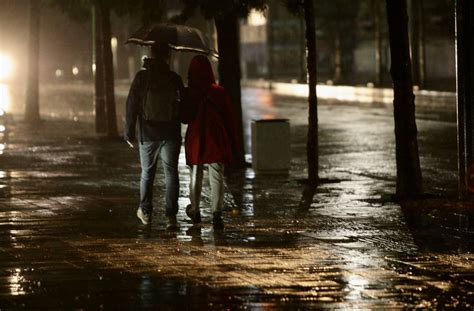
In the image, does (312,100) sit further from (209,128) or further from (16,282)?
(16,282)

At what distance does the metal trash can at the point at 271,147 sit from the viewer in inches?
791

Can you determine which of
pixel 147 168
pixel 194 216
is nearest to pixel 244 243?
pixel 194 216

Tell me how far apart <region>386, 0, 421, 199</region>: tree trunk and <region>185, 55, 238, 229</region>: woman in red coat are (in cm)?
294

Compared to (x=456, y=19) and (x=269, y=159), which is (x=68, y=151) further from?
(x=456, y=19)

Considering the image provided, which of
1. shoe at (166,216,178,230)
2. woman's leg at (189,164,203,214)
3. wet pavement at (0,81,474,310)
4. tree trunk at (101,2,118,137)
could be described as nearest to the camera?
wet pavement at (0,81,474,310)

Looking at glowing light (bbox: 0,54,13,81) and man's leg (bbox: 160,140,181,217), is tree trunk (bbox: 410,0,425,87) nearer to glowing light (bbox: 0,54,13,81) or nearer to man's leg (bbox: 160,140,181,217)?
glowing light (bbox: 0,54,13,81)

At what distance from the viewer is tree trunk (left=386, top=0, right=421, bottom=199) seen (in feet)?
52.0

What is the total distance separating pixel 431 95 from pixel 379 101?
9.13 ft

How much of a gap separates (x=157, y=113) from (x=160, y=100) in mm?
138

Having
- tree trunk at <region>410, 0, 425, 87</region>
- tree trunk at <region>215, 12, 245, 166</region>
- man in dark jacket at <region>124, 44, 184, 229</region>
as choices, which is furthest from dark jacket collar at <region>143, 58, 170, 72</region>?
→ tree trunk at <region>410, 0, 425, 87</region>

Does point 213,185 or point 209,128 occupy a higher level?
point 209,128

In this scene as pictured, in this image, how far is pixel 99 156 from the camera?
24375 mm

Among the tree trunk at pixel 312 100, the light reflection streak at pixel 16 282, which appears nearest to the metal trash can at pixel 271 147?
the tree trunk at pixel 312 100

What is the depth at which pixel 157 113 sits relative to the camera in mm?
13703
